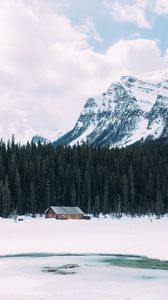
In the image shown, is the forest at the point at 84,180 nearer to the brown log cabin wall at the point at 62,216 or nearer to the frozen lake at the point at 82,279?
the brown log cabin wall at the point at 62,216

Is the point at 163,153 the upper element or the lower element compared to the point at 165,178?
upper

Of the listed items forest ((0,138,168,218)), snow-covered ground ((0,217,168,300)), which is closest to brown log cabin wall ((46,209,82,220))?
forest ((0,138,168,218))

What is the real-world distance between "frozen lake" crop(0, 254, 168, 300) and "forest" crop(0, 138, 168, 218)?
75636 millimetres

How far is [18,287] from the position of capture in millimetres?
25922

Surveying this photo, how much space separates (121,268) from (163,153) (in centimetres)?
13547

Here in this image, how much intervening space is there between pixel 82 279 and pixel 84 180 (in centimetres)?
10772

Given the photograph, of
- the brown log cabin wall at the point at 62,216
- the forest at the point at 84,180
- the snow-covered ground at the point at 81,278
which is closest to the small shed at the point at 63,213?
the brown log cabin wall at the point at 62,216

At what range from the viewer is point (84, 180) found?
5344 inches

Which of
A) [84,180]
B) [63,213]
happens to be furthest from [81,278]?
[84,180]

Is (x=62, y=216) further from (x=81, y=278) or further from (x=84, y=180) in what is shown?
(x=81, y=278)

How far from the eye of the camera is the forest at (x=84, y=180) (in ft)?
407

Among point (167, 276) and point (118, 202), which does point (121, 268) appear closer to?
point (167, 276)

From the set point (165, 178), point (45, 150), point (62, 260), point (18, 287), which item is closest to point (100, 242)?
point (62, 260)

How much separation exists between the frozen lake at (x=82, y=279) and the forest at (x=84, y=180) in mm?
75636
